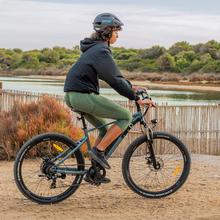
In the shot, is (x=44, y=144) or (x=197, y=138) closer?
(x=44, y=144)

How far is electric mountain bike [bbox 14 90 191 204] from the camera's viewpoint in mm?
6531

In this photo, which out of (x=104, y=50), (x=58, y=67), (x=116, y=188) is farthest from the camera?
(x=58, y=67)

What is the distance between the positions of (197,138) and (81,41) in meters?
9.27

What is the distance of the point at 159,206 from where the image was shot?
21.6ft

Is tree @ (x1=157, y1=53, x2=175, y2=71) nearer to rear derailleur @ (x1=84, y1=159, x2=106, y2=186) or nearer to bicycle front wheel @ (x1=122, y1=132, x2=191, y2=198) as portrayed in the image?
bicycle front wheel @ (x1=122, y1=132, x2=191, y2=198)

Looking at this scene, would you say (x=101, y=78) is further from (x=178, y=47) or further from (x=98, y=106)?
(x=178, y=47)

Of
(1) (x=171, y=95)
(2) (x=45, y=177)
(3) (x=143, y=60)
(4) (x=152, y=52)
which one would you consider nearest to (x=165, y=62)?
(3) (x=143, y=60)

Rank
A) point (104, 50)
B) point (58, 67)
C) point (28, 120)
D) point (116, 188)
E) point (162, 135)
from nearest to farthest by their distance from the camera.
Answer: point (104, 50), point (162, 135), point (116, 188), point (28, 120), point (58, 67)

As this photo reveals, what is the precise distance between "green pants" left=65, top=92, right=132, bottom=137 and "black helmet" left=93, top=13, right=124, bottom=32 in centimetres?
63

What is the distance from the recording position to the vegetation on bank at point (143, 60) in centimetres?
7188

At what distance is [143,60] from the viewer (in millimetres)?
77250

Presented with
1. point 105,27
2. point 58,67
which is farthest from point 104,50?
point 58,67

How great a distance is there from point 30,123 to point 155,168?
3.92 m

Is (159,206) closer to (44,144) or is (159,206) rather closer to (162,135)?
(162,135)
